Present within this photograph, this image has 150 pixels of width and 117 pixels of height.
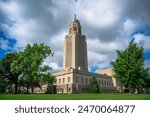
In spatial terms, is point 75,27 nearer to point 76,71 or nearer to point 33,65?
point 76,71

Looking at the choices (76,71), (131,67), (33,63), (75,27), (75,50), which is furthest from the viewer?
(75,27)

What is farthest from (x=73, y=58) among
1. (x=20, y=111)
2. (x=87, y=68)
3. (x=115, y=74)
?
(x=20, y=111)

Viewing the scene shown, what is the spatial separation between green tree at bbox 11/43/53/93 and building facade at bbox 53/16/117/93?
39758mm

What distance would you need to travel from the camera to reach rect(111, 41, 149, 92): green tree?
25797 mm

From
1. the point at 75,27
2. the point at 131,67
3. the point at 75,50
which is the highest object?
the point at 75,27

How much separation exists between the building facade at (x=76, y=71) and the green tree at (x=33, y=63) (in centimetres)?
3976

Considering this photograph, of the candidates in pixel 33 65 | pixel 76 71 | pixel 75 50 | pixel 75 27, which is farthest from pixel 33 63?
pixel 75 27

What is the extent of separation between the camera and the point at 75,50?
10131 centimetres

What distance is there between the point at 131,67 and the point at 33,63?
16.0 m

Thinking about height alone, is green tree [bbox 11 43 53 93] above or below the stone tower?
below

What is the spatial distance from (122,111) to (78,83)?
71.4 m

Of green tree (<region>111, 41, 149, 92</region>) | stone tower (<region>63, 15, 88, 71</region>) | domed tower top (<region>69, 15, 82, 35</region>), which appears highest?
domed tower top (<region>69, 15, 82, 35</region>)

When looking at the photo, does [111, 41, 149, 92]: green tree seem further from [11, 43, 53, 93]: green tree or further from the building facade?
the building facade

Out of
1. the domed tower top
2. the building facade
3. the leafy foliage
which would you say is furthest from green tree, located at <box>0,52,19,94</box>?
the domed tower top
